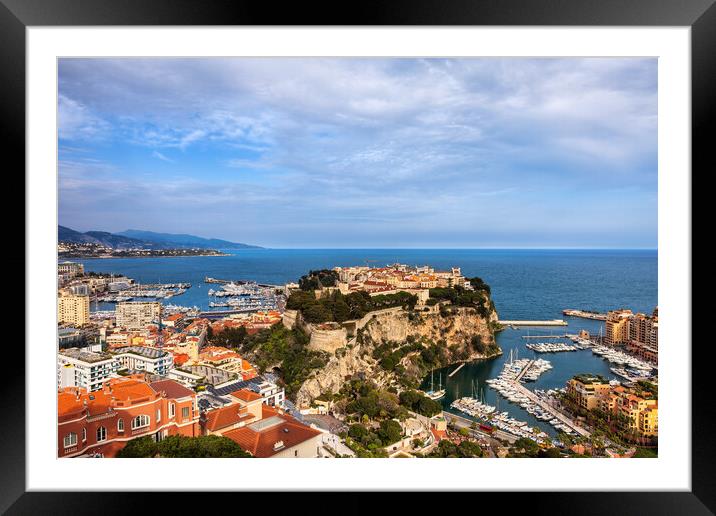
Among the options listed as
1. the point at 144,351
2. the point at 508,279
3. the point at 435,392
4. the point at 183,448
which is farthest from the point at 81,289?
the point at 508,279

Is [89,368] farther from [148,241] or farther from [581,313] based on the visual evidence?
[581,313]

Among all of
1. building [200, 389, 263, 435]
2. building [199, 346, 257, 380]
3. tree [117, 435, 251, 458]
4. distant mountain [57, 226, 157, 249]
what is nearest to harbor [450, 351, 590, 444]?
building [200, 389, 263, 435]

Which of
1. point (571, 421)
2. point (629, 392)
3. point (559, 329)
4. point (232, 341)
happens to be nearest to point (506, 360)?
point (559, 329)

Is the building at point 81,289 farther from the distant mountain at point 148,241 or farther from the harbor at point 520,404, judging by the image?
the harbor at point 520,404

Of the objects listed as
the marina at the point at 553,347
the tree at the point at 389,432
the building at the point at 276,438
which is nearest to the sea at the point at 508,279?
the marina at the point at 553,347

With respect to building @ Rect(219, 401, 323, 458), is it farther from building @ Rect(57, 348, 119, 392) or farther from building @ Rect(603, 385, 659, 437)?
building @ Rect(603, 385, 659, 437)

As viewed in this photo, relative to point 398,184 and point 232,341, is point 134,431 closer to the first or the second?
point 232,341
